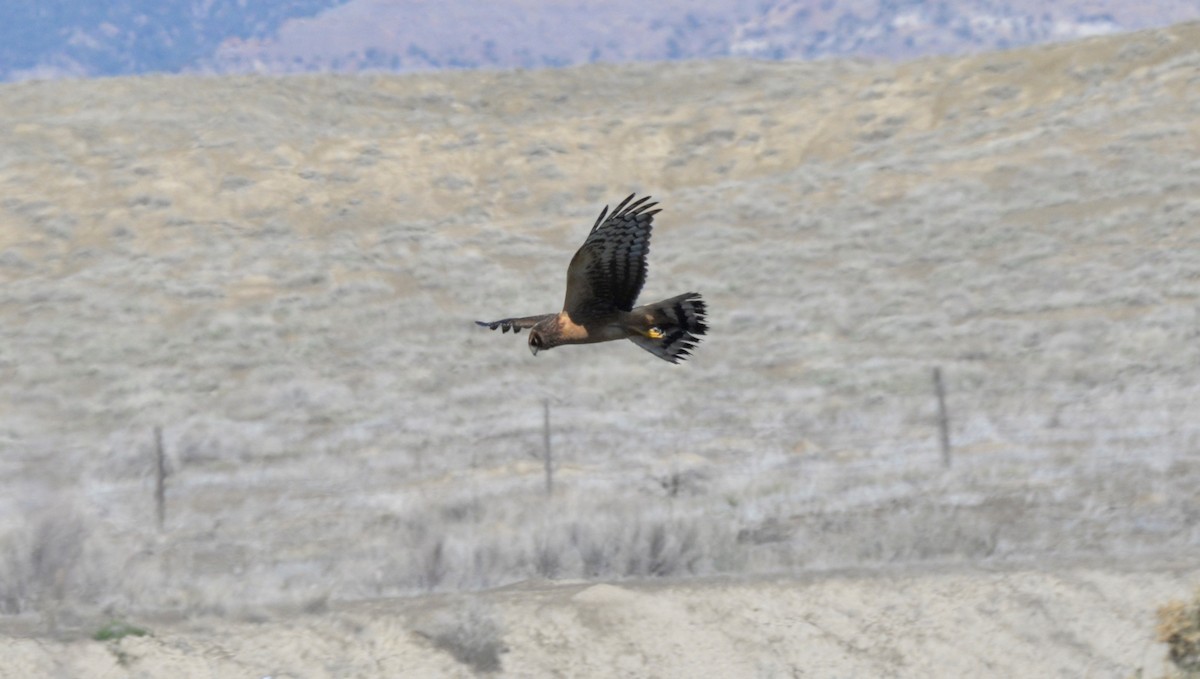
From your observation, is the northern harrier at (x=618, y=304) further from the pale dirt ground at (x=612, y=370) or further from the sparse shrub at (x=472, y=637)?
the pale dirt ground at (x=612, y=370)

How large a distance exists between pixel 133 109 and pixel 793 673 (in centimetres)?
4210

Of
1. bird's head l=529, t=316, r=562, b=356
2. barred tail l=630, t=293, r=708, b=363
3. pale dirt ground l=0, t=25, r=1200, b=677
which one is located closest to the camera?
bird's head l=529, t=316, r=562, b=356

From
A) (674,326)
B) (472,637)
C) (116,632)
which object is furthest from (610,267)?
(116,632)

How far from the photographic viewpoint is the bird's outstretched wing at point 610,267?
875 centimetres

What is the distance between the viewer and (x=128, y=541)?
53.6 ft

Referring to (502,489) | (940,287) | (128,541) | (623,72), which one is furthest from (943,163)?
(128,541)

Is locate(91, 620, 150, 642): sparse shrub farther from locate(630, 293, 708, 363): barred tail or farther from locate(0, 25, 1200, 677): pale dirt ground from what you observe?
locate(630, 293, 708, 363): barred tail

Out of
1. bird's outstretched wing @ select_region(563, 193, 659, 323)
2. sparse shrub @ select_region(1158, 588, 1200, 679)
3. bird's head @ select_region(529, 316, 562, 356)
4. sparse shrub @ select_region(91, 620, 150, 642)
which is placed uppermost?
bird's outstretched wing @ select_region(563, 193, 659, 323)

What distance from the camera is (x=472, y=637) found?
1271 centimetres

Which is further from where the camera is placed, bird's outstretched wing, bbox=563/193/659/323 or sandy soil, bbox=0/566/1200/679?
sandy soil, bbox=0/566/1200/679

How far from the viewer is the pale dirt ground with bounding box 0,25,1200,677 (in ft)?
44.4

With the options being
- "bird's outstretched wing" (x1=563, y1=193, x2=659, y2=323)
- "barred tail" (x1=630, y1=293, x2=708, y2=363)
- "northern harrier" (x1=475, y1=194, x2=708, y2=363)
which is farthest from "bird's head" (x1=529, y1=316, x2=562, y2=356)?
"barred tail" (x1=630, y1=293, x2=708, y2=363)

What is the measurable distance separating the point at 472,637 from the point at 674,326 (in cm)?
426

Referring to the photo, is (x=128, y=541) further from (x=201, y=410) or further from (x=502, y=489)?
(x=201, y=410)
